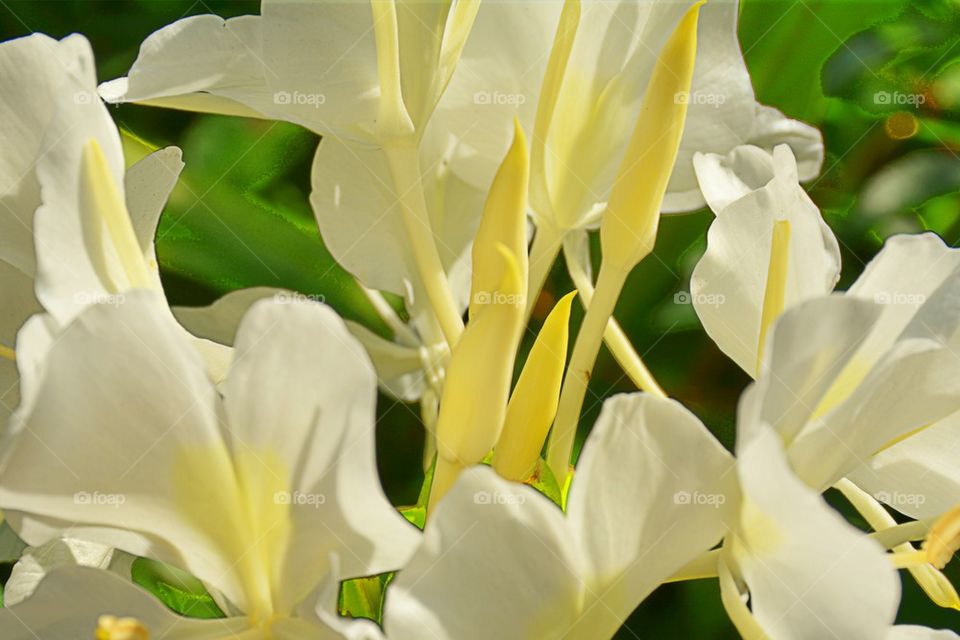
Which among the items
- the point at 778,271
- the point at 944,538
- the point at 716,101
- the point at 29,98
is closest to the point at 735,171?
the point at 716,101

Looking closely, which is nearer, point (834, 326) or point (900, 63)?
point (834, 326)

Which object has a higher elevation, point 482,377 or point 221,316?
point 482,377

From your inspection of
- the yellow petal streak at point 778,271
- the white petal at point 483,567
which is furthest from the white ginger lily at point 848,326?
the white petal at point 483,567

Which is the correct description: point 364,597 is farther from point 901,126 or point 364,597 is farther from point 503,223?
point 901,126

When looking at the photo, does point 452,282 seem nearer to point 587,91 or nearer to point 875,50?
point 587,91

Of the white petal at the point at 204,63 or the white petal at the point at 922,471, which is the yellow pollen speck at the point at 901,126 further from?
the white petal at the point at 204,63

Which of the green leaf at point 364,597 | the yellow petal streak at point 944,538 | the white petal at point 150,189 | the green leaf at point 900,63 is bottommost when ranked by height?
the green leaf at point 364,597

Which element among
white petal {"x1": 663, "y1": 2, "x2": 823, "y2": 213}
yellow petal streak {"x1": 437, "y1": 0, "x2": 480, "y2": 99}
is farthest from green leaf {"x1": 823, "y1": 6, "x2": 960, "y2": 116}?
yellow petal streak {"x1": 437, "y1": 0, "x2": 480, "y2": 99}
